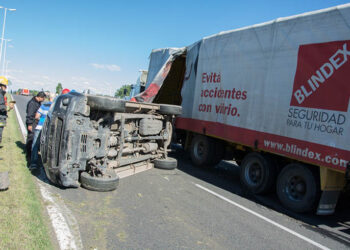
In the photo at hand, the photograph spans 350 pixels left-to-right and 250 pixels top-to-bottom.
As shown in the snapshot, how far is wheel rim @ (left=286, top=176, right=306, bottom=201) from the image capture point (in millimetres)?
5562

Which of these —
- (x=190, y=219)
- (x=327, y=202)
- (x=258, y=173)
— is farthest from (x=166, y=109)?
(x=327, y=202)

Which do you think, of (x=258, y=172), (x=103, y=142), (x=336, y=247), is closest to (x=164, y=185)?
(x=103, y=142)

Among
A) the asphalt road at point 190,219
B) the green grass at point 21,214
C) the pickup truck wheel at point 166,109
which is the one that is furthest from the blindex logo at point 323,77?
the green grass at point 21,214

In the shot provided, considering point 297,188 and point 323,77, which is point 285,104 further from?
point 297,188

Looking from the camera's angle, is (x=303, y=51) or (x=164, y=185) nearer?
(x=303, y=51)

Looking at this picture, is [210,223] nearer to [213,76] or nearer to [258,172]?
[258,172]

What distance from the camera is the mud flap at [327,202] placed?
16.9 feet

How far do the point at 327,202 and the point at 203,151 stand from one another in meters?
3.81

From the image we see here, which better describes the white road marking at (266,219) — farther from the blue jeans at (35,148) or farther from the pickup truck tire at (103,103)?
the blue jeans at (35,148)

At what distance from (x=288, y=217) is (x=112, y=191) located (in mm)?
3284

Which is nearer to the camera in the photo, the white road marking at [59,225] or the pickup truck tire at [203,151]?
the white road marking at [59,225]

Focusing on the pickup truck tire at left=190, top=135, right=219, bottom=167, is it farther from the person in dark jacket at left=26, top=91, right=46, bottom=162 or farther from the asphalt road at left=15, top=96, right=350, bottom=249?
the person in dark jacket at left=26, top=91, right=46, bottom=162

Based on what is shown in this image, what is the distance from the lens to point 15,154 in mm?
6691

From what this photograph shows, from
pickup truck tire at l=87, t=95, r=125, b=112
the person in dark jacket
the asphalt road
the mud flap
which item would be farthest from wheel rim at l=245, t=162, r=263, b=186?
the person in dark jacket
